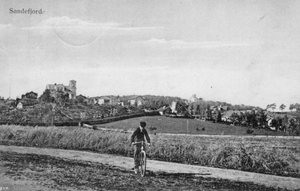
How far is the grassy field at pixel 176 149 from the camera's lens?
1512 cm

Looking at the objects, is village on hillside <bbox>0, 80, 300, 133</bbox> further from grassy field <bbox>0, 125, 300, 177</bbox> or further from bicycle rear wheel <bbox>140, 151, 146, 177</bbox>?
bicycle rear wheel <bbox>140, 151, 146, 177</bbox>

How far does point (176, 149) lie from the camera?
18203mm

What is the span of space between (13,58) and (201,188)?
14.3 meters

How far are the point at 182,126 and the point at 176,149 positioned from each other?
23202 millimetres

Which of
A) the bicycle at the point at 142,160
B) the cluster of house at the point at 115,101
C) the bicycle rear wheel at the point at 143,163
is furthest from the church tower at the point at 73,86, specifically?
the bicycle rear wheel at the point at 143,163

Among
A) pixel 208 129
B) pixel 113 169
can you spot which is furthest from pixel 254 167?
pixel 208 129

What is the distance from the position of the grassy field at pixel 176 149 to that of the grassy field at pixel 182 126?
8.39m

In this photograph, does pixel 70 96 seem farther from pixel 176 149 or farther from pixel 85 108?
pixel 176 149

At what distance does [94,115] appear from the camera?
33375 mm


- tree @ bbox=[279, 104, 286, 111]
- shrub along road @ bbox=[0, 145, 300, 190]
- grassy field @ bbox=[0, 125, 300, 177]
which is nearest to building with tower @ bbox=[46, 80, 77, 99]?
grassy field @ bbox=[0, 125, 300, 177]

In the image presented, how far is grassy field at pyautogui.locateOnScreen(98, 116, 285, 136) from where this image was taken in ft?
106

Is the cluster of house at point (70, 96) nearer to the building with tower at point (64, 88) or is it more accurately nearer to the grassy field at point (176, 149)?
the building with tower at point (64, 88)

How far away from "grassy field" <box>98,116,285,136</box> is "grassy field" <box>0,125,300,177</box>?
8392mm

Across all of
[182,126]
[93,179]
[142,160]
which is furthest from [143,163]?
[182,126]
